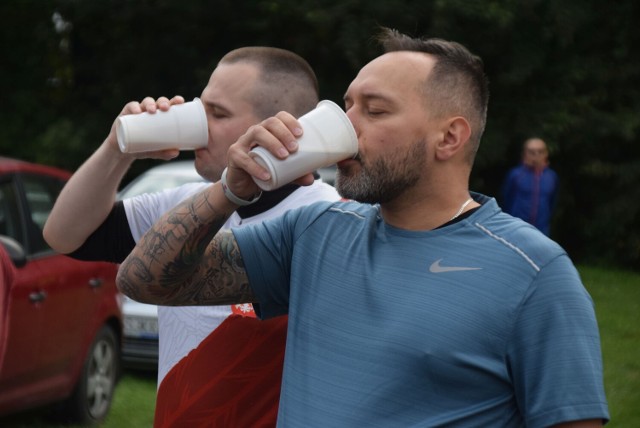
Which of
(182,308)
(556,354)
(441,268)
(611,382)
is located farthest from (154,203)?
(611,382)

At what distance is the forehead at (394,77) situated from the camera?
237cm

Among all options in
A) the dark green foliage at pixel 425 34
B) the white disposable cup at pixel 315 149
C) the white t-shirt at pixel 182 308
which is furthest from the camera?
the dark green foliage at pixel 425 34

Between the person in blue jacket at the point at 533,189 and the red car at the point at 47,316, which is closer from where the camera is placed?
the red car at the point at 47,316

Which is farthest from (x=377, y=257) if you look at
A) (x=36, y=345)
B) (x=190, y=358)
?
(x=36, y=345)

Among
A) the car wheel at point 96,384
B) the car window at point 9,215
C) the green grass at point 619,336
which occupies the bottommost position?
the green grass at point 619,336

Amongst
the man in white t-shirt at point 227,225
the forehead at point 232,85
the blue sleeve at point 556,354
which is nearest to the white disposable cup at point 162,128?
the man in white t-shirt at point 227,225

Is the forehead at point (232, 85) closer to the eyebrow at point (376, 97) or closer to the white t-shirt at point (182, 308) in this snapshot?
the white t-shirt at point (182, 308)

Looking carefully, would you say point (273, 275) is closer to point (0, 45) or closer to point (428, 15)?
point (428, 15)

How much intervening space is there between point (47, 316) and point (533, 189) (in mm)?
6832

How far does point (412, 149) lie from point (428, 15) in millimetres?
13133

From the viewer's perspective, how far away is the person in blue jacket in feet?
38.3

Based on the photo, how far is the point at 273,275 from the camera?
2.56 metres

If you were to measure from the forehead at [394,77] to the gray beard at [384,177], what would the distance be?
0.40 feet

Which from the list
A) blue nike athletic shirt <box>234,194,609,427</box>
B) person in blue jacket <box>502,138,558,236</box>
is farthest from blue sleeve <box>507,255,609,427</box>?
person in blue jacket <box>502,138,558,236</box>
